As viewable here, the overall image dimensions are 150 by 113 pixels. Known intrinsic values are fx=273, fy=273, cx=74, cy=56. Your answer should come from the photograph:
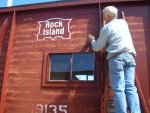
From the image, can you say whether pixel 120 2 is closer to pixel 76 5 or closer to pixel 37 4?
pixel 76 5

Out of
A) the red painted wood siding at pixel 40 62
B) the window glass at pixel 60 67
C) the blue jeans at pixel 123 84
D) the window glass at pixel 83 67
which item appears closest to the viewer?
the blue jeans at pixel 123 84

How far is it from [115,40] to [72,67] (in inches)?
54.7

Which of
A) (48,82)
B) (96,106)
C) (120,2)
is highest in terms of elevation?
(120,2)

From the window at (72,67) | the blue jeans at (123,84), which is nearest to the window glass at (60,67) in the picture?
the window at (72,67)

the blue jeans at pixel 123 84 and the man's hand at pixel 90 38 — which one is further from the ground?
the man's hand at pixel 90 38

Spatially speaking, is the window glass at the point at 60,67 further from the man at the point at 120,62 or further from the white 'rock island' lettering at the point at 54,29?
the man at the point at 120,62

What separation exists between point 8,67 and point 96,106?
2087 millimetres

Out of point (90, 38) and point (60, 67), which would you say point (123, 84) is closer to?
point (90, 38)

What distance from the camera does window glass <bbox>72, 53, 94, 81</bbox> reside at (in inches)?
207

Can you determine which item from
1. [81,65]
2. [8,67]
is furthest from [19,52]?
[81,65]

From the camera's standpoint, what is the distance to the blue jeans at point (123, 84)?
3.82 metres

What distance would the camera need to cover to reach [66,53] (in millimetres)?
5520

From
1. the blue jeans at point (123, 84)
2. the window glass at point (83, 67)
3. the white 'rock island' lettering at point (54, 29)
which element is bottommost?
the blue jeans at point (123, 84)

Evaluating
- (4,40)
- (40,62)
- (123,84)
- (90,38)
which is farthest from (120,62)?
(4,40)
